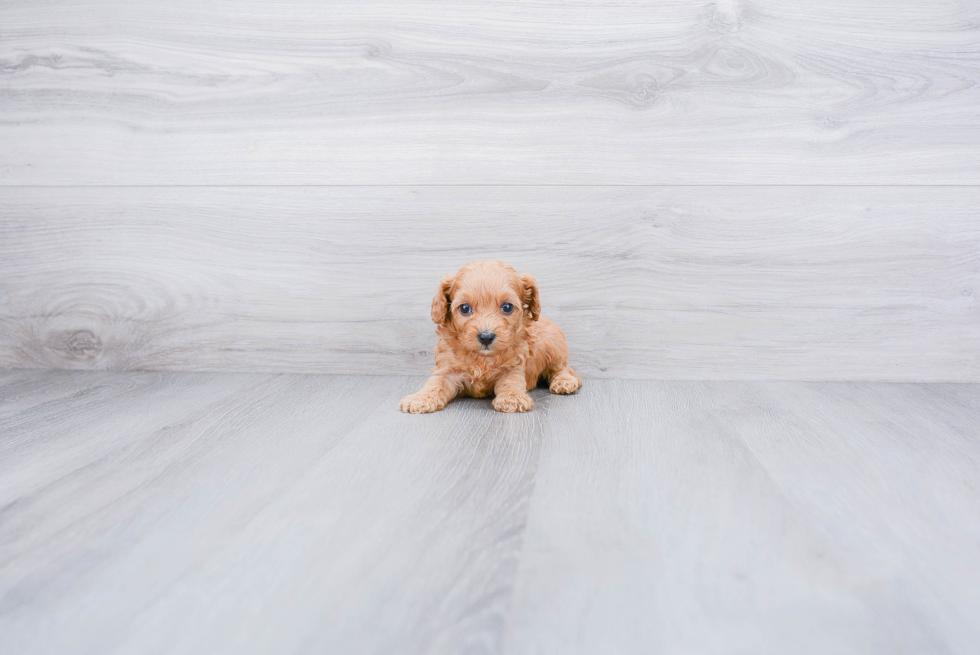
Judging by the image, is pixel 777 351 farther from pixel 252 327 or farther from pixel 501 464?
pixel 252 327

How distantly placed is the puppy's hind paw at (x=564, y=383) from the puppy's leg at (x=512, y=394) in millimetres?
83

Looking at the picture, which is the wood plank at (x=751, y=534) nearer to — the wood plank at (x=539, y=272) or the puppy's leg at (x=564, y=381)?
the puppy's leg at (x=564, y=381)

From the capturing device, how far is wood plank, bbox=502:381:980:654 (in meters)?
0.46

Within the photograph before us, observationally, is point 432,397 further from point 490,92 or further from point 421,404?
point 490,92

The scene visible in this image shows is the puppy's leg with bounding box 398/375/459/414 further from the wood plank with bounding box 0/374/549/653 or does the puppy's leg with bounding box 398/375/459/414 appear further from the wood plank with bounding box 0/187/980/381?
the wood plank with bounding box 0/187/980/381

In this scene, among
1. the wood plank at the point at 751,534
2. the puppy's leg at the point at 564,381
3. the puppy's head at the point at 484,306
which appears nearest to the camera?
the wood plank at the point at 751,534

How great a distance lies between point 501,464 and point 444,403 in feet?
0.97

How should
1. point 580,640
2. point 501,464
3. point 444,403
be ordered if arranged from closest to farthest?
point 580,640 < point 501,464 < point 444,403

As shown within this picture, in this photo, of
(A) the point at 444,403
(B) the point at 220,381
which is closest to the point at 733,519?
(A) the point at 444,403

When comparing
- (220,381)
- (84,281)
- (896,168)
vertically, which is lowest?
(220,381)

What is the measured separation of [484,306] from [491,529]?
487 mm

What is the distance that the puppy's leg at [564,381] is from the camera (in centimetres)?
117

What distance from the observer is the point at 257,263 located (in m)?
1.33

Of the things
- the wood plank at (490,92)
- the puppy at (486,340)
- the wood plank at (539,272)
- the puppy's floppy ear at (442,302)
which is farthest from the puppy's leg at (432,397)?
the wood plank at (490,92)
